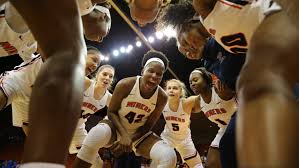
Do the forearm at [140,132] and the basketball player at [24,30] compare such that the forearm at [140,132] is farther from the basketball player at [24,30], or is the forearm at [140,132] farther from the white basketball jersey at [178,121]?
the white basketball jersey at [178,121]

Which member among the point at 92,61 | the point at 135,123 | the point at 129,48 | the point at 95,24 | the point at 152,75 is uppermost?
the point at 129,48

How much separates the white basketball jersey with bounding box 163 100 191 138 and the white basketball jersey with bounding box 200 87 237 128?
0.85 meters

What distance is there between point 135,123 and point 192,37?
1468 millimetres

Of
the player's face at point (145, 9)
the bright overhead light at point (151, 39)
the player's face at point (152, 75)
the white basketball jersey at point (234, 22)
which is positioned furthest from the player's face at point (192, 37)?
the bright overhead light at point (151, 39)

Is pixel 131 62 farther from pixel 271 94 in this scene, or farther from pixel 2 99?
pixel 271 94

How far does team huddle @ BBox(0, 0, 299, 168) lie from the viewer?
0.77 metres

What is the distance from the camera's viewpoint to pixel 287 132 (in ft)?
2.35

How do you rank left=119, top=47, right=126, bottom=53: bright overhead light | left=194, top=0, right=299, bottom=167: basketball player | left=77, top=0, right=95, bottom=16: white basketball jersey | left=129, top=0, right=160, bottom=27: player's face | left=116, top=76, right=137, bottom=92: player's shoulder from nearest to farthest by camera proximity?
left=194, top=0, right=299, bottom=167: basketball player → left=77, top=0, right=95, bottom=16: white basketball jersey → left=129, top=0, right=160, bottom=27: player's face → left=116, top=76, right=137, bottom=92: player's shoulder → left=119, top=47, right=126, bottom=53: bright overhead light

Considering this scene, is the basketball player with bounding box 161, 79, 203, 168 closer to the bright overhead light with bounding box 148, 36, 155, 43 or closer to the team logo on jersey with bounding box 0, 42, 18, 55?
the team logo on jersey with bounding box 0, 42, 18, 55

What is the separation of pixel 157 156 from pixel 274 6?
2.62 metres

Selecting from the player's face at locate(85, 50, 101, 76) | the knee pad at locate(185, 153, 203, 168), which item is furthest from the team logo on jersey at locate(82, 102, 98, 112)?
the knee pad at locate(185, 153, 203, 168)

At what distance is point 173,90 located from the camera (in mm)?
5152

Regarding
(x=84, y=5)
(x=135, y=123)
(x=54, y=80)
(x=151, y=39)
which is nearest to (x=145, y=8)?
(x=84, y=5)

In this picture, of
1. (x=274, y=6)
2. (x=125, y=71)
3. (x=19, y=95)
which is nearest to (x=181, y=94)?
(x=19, y=95)
